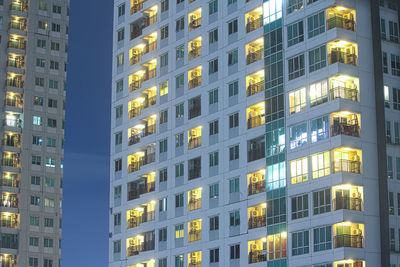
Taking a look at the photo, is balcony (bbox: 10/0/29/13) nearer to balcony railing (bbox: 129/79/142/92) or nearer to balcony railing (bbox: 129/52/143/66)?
balcony railing (bbox: 129/52/143/66)

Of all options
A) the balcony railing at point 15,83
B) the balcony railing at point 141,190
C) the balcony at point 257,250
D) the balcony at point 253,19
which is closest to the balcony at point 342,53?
the balcony at point 253,19

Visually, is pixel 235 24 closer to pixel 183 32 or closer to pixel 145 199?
pixel 183 32

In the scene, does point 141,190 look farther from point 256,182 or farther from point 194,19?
point 256,182

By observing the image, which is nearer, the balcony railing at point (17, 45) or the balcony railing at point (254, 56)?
the balcony railing at point (254, 56)

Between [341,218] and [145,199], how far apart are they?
107 ft

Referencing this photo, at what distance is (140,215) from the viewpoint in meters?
105

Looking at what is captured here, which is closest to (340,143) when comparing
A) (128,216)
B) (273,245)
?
(273,245)

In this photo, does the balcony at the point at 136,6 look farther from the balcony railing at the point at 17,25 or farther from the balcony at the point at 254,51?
the balcony railing at the point at 17,25

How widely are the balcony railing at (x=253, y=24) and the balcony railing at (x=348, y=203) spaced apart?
2224cm

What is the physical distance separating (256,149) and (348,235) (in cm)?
1553

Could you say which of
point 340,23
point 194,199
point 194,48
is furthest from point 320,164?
point 194,48

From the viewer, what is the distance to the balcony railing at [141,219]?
102 metres

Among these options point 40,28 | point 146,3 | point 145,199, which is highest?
point 40,28

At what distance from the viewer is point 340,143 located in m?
77.5
